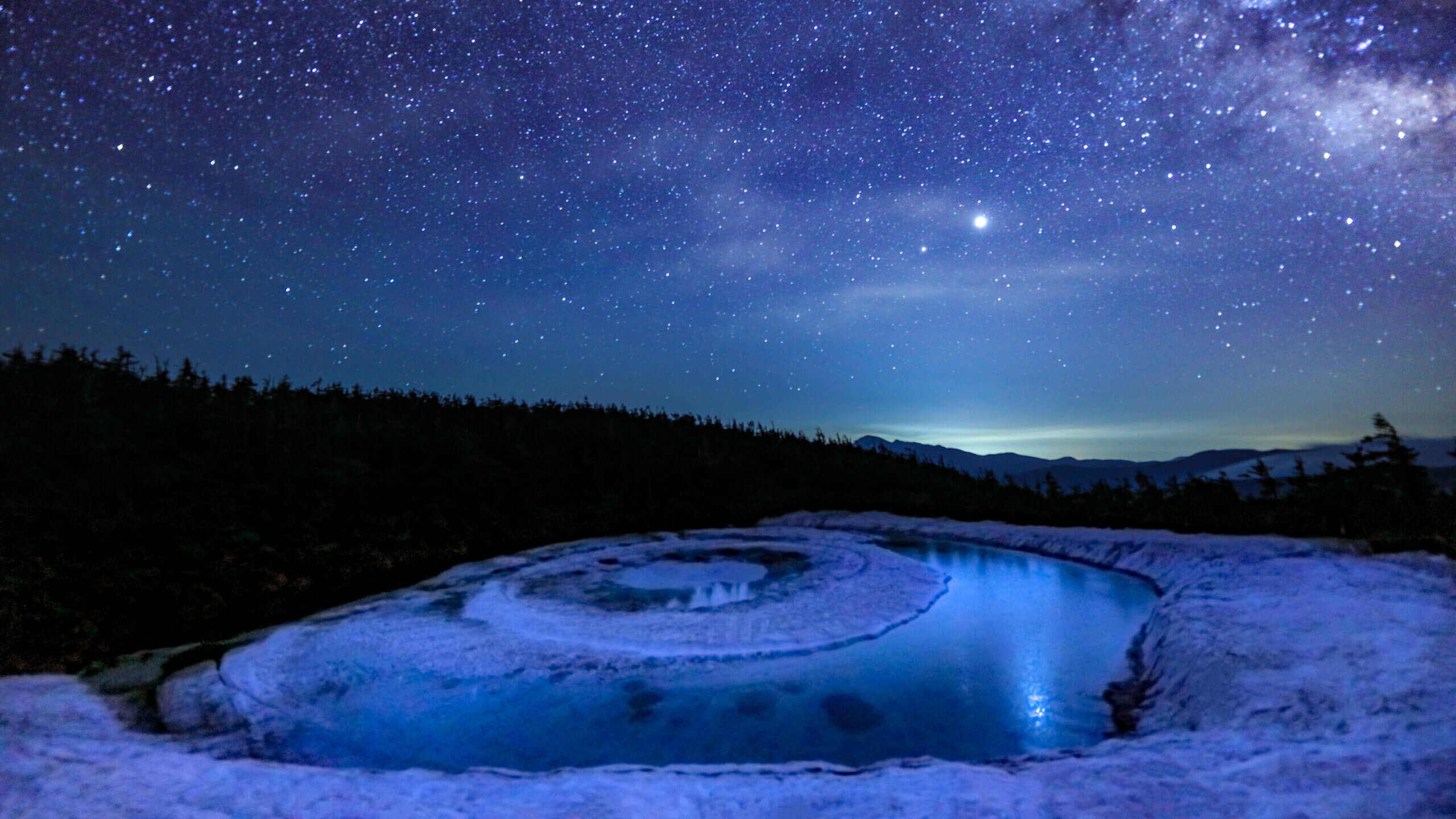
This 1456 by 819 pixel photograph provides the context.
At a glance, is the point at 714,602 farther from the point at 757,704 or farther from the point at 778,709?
the point at 778,709

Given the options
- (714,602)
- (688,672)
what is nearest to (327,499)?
(714,602)

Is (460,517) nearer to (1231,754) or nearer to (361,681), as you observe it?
(361,681)

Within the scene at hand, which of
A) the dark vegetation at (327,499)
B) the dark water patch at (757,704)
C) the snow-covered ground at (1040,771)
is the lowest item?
the dark water patch at (757,704)

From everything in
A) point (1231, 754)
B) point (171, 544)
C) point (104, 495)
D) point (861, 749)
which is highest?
point (104, 495)

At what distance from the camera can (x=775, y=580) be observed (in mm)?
9406

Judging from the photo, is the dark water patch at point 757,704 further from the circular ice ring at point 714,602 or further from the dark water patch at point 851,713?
the circular ice ring at point 714,602

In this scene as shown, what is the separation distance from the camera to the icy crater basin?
4.68m

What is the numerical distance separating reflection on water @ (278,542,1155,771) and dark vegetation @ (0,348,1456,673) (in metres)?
3.42

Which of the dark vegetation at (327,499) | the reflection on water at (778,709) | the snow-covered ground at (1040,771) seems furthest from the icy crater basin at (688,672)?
the dark vegetation at (327,499)

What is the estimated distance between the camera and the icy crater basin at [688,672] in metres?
4.68

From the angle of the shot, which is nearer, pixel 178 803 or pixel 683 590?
pixel 178 803

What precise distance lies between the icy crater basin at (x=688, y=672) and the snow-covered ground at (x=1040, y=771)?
495 millimetres

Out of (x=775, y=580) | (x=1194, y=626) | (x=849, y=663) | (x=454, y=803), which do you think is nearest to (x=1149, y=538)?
(x=1194, y=626)

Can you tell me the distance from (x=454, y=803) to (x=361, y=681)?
2.95m
